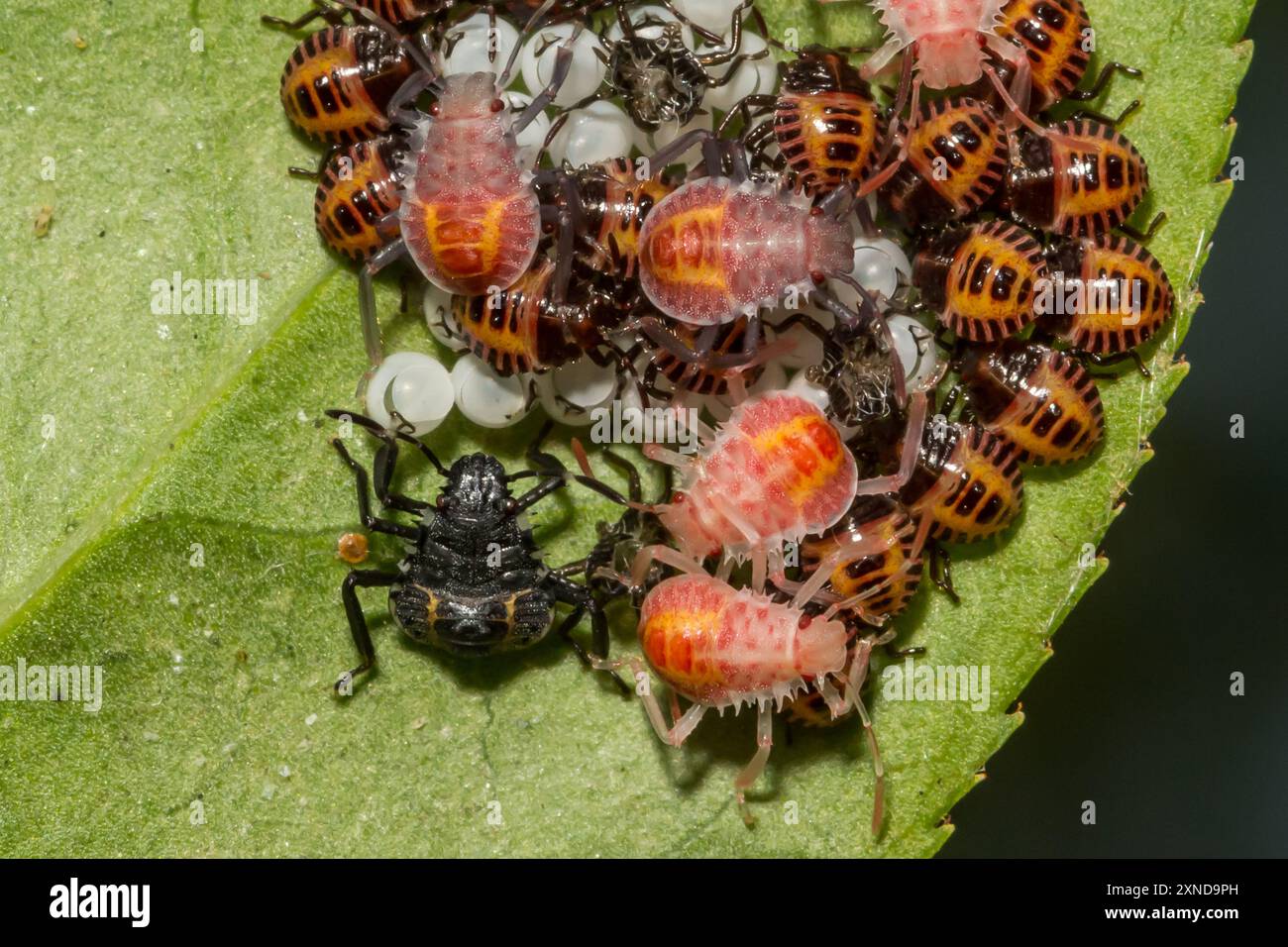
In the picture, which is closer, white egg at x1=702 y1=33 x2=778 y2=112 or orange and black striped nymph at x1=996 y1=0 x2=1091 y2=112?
orange and black striped nymph at x1=996 y1=0 x2=1091 y2=112

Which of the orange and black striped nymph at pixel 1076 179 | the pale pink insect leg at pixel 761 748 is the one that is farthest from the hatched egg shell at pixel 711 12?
the pale pink insect leg at pixel 761 748

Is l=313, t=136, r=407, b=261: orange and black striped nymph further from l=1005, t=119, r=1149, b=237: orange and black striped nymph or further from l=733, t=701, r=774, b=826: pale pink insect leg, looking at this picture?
l=1005, t=119, r=1149, b=237: orange and black striped nymph

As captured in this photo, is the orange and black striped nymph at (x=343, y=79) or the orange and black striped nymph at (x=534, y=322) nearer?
the orange and black striped nymph at (x=534, y=322)

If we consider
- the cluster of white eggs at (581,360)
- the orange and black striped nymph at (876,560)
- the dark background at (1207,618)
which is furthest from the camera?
the dark background at (1207,618)

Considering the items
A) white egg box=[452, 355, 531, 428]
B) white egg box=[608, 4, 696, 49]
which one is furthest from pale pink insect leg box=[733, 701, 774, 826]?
white egg box=[608, 4, 696, 49]

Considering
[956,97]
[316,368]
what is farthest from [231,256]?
[956,97]

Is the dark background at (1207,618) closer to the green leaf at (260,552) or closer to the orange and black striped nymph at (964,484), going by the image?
the green leaf at (260,552)

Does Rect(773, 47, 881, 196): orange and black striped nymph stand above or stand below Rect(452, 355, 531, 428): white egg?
above
